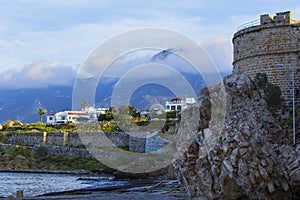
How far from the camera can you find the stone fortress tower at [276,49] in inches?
1367

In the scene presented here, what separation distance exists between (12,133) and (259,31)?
48601 mm

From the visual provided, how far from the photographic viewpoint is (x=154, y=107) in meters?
86.5

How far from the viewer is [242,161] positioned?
18781 millimetres

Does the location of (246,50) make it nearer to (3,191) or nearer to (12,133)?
(3,191)

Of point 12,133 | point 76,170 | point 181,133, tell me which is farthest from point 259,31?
point 12,133

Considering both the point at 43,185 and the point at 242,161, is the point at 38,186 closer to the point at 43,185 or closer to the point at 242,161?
the point at 43,185

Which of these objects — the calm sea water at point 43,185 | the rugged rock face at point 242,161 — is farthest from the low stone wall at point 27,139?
the rugged rock face at point 242,161

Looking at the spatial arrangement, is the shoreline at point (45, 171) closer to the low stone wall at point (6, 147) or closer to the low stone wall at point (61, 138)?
the low stone wall at point (61, 138)

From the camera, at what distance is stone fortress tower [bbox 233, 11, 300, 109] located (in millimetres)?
34719

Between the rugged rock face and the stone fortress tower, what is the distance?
10.8 metres

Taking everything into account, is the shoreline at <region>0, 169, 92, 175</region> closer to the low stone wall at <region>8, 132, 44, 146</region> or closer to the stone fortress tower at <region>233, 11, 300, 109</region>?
the low stone wall at <region>8, 132, 44, 146</region>

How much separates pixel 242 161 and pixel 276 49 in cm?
1830

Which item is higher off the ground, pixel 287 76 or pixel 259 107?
pixel 287 76

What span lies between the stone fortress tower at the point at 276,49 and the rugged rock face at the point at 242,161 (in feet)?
35.5
